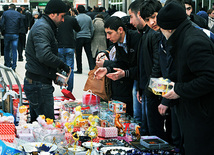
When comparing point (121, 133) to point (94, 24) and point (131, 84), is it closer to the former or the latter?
point (131, 84)

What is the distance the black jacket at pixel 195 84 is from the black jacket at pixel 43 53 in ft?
5.70

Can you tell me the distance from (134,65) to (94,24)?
606cm

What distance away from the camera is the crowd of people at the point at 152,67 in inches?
101

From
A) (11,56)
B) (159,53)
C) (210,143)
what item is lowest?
(11,56)

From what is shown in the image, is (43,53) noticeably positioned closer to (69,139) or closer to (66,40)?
(69,139)

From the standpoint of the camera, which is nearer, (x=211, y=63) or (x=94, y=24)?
(x=211, y=63)

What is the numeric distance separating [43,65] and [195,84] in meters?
2.16

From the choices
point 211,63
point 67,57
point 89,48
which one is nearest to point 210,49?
point 211,63

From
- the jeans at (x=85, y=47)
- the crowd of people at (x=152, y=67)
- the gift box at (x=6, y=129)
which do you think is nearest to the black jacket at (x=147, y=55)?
the crowd of people at (x=152, y=67)

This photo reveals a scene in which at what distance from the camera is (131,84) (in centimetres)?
496

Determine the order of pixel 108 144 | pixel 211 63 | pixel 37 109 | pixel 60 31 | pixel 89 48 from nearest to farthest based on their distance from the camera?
pixel 211 63 < pixel 108 144 < pixel 37 109 < pixel 60 31 < pixel 89 48

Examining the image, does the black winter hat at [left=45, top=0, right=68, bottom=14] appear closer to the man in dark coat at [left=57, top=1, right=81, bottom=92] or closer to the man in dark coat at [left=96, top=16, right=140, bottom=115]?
the man in dark coat at [left=96, top=16, right=140, bottom=115]

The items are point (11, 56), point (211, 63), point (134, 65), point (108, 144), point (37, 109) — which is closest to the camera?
point (211, 63)

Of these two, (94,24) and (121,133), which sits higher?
(94,24)
